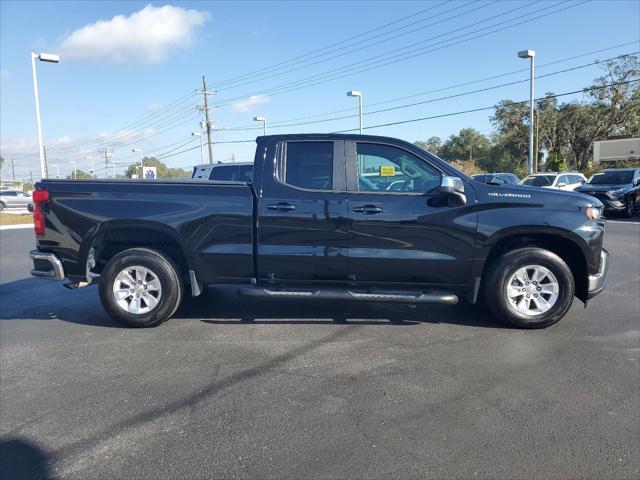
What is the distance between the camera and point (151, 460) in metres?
2.88

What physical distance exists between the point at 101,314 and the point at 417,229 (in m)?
3.87

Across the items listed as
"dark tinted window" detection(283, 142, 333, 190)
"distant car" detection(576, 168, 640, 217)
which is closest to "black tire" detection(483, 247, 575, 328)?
"dark tinted window" detection(283, 142, 333, 190)

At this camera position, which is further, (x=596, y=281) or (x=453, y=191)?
(x=596, y=281)

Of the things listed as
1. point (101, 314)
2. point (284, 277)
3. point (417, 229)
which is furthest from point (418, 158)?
point (101, 314)

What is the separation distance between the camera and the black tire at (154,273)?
17.2 feet

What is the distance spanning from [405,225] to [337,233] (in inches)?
27.1

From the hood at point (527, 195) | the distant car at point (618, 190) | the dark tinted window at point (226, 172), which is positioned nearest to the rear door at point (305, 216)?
the hood at point (527, 195)

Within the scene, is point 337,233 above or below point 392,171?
below

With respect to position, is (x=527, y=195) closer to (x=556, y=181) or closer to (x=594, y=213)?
(x=594, y=213)

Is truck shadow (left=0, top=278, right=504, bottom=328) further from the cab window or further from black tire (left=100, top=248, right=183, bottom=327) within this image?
the cab window

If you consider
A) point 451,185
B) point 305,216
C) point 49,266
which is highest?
point 451,185

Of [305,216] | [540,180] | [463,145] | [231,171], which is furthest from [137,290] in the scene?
[463,145]

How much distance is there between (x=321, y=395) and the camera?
369 centimetres

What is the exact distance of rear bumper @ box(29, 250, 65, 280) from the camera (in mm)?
5309
